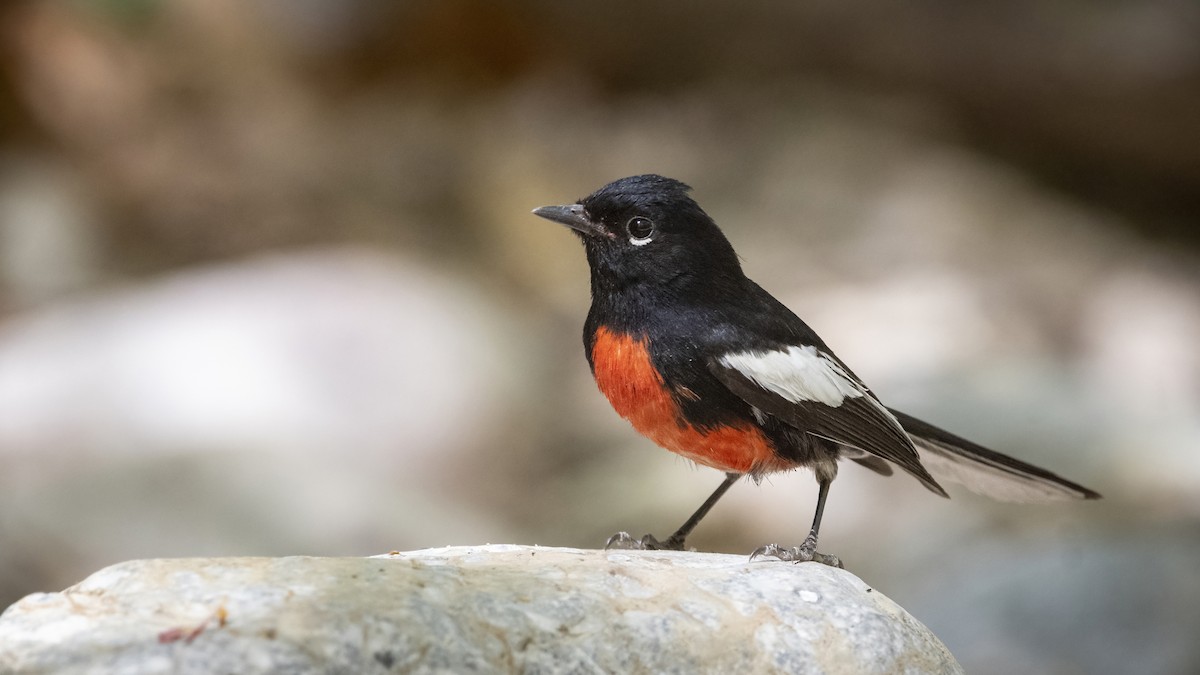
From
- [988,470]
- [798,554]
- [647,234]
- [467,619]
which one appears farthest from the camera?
[988,470]

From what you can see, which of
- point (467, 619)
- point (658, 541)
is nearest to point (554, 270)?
point (658, 541)

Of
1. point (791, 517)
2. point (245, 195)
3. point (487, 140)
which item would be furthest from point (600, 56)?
point (791, 517)

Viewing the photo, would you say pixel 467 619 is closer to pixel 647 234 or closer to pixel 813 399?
pixel 813 399

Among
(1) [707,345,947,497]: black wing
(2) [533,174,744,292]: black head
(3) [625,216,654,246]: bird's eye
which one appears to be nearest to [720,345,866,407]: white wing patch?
(1) [707,345,947,497]: black wing

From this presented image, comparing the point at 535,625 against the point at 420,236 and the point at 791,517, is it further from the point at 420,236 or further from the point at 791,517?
the point at 420,236

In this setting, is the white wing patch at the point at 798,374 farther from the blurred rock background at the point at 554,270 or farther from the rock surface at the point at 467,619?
the blurred rock background at the point at 554,270

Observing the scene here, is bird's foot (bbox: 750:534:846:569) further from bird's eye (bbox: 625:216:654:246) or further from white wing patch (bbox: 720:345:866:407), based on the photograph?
bird's eye (bbox: 625:216:654:246)
